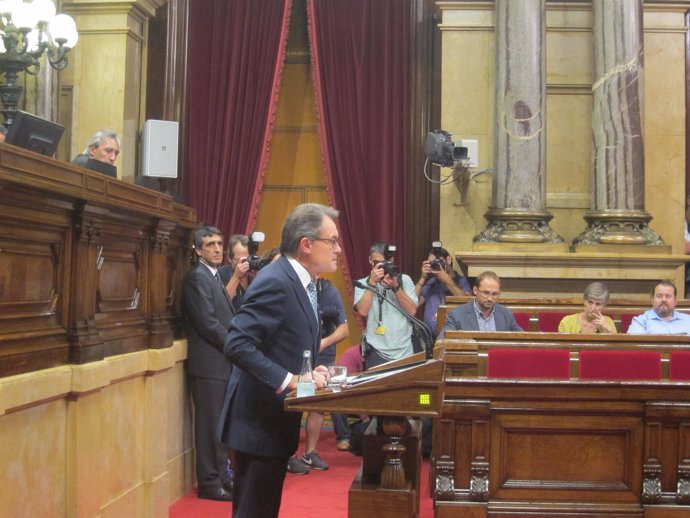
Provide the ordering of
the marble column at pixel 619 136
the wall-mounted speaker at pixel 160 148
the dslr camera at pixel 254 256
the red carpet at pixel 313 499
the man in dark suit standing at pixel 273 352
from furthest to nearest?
the wall-mounted speaker at pixel 160 148 → the marble column at pixel 619 136 → the dslr camera at pixel 254 256 → the red carpet at pixel 313 499 → the man in dark suit standing at pixel 273 352

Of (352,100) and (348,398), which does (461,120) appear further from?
(348,398)

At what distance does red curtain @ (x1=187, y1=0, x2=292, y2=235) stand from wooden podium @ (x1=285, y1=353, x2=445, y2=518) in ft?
16.5

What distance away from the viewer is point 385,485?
3.53 metres

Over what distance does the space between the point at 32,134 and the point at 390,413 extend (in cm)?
222

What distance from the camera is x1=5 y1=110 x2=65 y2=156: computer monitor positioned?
4.12 meters

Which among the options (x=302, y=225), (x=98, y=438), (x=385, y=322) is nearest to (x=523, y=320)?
(x=385, y=322)

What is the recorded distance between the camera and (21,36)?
6586mm

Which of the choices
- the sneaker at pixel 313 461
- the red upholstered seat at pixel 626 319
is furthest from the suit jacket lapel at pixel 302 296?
the red upholstered seat at pixel 626 319

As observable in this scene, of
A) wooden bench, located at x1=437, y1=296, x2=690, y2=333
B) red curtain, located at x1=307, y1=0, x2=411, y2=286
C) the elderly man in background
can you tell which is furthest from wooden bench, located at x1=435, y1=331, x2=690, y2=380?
red curtain, located at x1=307, y1=0, x2=411, y2=286

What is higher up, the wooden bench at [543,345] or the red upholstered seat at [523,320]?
the red upholstered seat at [523,320]

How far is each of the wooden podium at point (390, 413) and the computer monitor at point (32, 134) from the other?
192 centimetres

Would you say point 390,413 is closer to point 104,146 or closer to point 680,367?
point 680,367

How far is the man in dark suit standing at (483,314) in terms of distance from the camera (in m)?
6.05

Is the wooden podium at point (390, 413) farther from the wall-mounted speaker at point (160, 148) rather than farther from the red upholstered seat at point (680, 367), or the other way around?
the wall-mounted speaker at point (160, 148)
